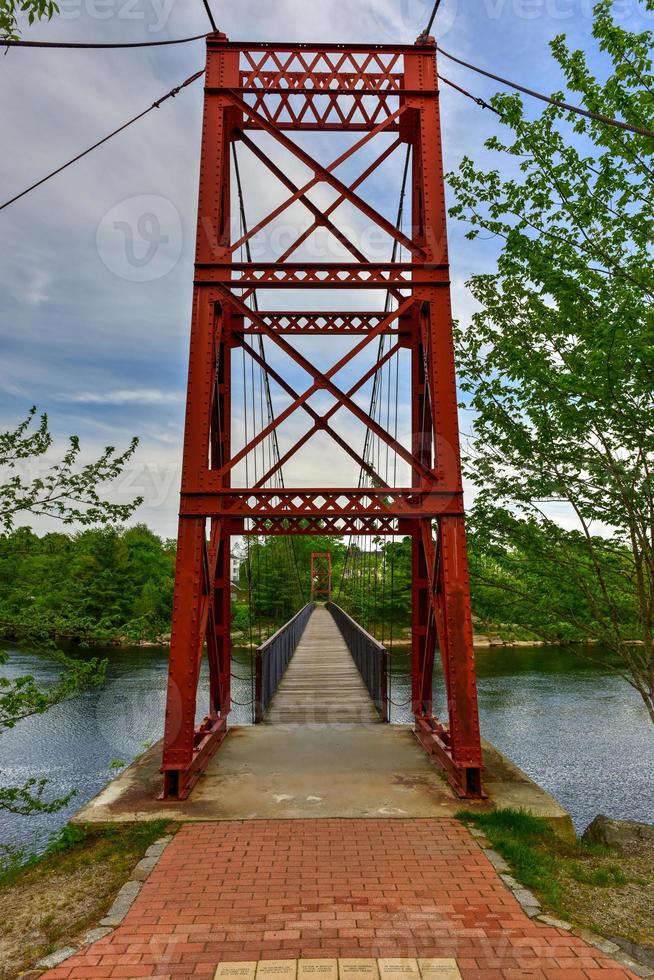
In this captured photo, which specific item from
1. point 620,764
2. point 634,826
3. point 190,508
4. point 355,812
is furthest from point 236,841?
point 620,764

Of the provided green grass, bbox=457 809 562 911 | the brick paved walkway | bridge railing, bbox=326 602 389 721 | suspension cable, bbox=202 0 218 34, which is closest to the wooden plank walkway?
bridge railing, bbox=326 602 389 721

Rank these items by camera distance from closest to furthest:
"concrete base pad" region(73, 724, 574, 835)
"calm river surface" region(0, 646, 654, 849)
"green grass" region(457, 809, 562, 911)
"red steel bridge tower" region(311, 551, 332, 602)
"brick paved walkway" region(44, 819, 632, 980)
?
"brick paved walkway" region(44, 819, 632, 980) < "green grass" region(457, 809, 562, 911) < "concrete base pad" region(73, 724, 574, 835) < "calm river surface" region(0, 646, 654, 849) < "red steel bridge tower" region(311, 551, 332, 602)

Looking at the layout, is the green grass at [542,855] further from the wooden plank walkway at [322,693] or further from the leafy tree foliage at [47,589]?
the wooden plank walkway at [322,693]

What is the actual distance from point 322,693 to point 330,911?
7.22 meters

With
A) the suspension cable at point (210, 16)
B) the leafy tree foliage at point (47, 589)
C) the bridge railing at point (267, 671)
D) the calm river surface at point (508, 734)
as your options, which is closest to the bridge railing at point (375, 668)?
the bridge railing at point (267, 671)

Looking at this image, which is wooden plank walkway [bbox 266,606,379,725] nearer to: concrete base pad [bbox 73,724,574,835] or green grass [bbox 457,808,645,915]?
concrete base pad [bbox 73,724,574,835]

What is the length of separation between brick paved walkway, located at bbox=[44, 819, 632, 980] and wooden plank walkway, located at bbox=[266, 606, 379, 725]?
4.13 metres

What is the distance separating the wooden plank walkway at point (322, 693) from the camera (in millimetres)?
9023

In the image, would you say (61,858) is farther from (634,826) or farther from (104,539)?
(634,826)

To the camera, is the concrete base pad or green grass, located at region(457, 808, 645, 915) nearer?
green grass, located at region(457, 808, 645, 915)

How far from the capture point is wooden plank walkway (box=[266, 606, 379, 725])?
29.6ft

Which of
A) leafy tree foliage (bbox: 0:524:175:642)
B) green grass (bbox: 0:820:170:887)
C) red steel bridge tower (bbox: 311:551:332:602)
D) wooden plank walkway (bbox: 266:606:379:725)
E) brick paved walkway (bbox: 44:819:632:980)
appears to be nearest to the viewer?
brick paved walkway (bbox: 44:819:632:980)

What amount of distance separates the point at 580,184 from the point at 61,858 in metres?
6.74

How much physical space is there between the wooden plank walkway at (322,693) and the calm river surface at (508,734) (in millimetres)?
1634
